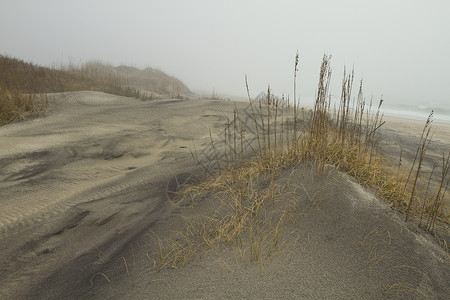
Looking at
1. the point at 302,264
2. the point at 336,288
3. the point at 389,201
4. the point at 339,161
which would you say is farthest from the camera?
the point at 339,161

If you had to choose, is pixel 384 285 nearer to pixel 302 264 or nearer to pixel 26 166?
pixel 302 264

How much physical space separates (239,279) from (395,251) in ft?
3.18

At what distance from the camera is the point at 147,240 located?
177 cm

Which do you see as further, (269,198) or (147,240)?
(269,198)

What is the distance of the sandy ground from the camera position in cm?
131

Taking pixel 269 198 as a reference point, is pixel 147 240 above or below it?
below

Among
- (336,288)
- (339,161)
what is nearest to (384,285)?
(336,288)

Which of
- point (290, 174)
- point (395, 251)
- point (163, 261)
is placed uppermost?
point (290, 174)

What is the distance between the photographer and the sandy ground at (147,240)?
1.31 metres

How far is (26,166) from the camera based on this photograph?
2.72m

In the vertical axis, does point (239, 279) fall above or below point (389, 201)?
below

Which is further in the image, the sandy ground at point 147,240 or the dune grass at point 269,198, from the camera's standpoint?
the dune grass at point 269,198

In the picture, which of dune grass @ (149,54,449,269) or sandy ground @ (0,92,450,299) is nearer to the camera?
sandy ground @ (0,92,450,299)

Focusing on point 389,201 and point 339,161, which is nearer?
point 389,201
